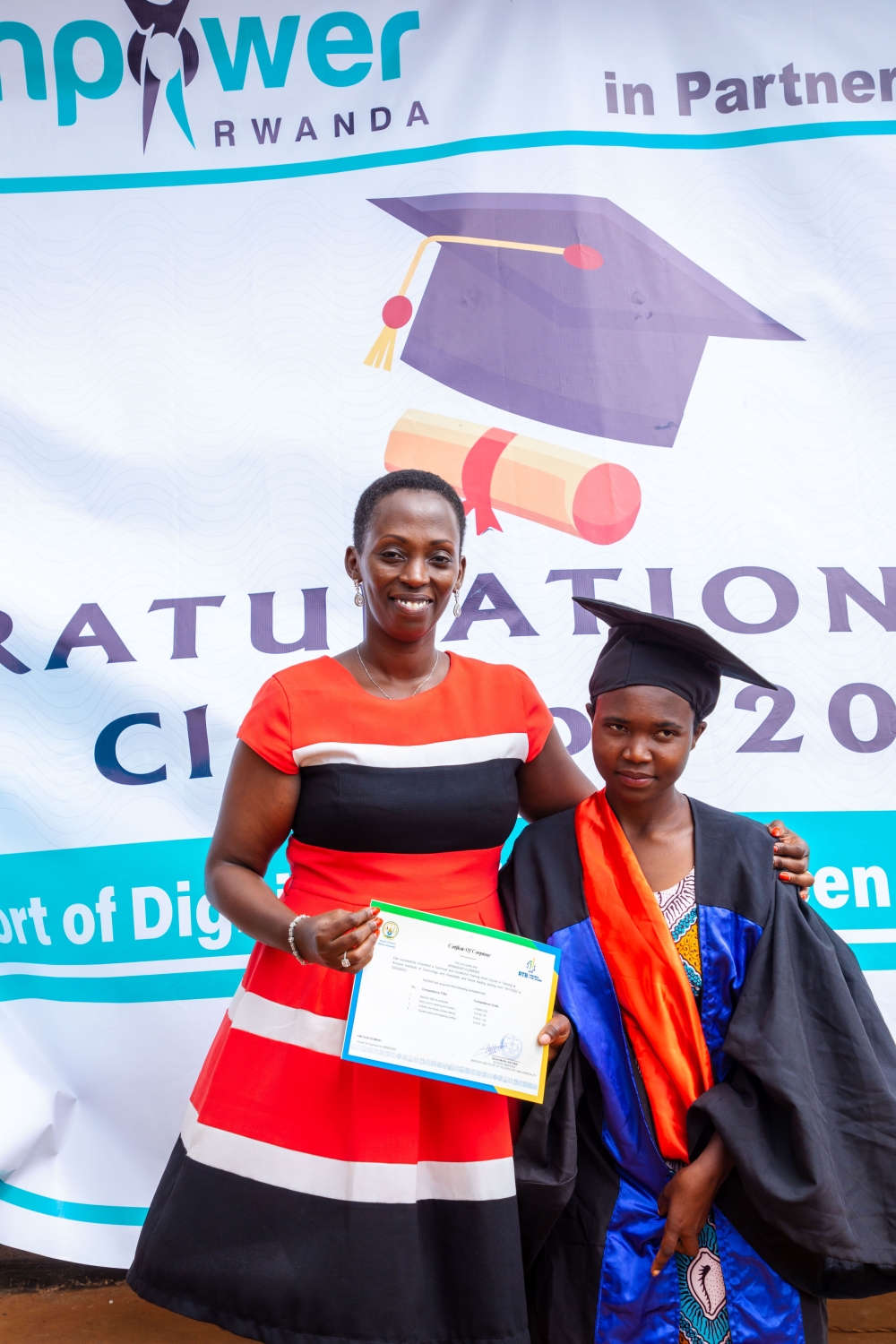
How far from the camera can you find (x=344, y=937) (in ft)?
4.98

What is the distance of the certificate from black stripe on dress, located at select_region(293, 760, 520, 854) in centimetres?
16

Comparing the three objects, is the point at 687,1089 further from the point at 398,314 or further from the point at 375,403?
the point at 398,314

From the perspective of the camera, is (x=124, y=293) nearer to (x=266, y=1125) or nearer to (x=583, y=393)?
(x=583, y=393)

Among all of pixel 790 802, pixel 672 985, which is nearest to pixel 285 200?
pixel 790 802

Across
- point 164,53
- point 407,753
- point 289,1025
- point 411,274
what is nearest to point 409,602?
point 407,753

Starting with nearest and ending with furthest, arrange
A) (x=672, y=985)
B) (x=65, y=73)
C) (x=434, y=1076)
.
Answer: (x=434, y=1076)
(x=672, y=985)
(x=65, y=73)

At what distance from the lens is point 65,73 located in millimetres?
3008

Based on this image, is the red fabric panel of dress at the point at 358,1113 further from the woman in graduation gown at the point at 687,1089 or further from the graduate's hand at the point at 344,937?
the graduate's hand at the point at 344,937

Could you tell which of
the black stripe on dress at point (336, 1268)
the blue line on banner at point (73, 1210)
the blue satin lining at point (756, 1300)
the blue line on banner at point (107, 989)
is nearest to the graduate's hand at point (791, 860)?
the blue satin lining at point (756, 1300)

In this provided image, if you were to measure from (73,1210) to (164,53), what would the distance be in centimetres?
332

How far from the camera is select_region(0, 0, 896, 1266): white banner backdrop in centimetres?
280

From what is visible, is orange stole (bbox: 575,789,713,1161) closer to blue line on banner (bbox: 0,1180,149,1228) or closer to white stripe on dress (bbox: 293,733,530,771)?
white stripe on dress (bbox: 293,733,530,771)

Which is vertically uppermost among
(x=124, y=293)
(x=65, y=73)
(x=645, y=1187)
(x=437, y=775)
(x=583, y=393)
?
(x=65, y=73)

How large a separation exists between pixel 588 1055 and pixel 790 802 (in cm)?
133
